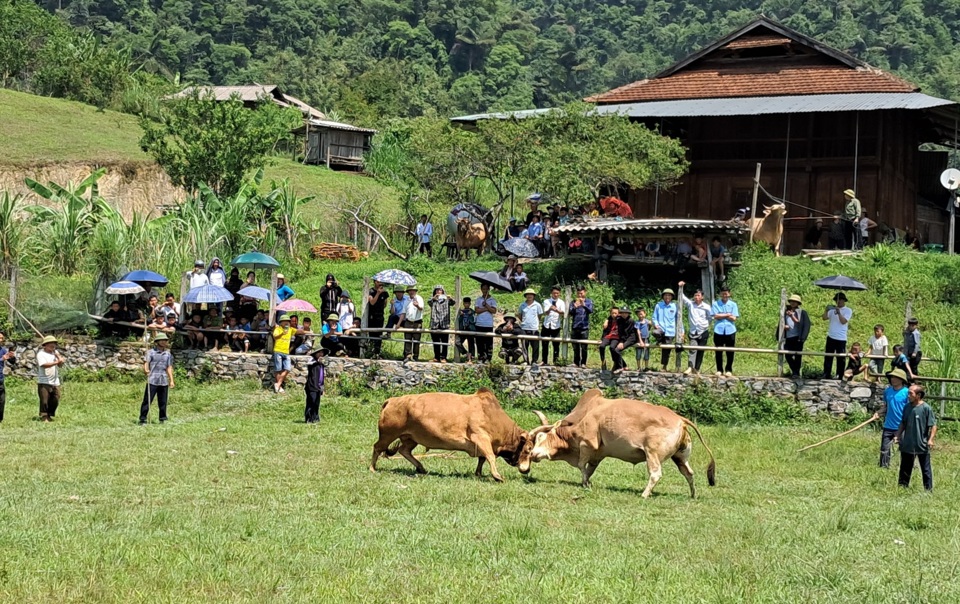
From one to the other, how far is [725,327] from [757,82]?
17491 millimetres

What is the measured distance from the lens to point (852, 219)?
32.2m

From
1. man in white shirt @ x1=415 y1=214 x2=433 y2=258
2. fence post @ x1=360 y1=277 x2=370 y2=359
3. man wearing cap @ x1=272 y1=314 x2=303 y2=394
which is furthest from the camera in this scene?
man in white shirt @ x1=415 y1=214 x2=433 y2=258

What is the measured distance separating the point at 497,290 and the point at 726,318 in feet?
30.9

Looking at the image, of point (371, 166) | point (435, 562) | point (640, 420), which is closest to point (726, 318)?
point (640, 420)

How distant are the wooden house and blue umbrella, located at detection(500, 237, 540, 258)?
6.00 meters

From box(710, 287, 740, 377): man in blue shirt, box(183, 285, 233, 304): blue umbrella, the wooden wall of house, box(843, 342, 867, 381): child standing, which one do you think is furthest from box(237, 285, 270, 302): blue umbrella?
the wooden wall of house

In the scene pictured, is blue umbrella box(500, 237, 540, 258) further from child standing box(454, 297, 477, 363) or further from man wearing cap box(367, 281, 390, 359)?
child standing box(454, 297, 477, 363)

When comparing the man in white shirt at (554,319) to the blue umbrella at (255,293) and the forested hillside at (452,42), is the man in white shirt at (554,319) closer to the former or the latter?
the blue umbrella at (255,293)

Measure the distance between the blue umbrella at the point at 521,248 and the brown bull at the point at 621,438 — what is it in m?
16.4

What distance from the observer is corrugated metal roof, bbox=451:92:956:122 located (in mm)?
33125

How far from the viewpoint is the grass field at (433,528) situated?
968 centimetres

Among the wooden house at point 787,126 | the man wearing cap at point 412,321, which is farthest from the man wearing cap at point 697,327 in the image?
the wooden house at point 787,126

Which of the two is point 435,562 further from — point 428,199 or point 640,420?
point 428,199

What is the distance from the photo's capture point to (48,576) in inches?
373
